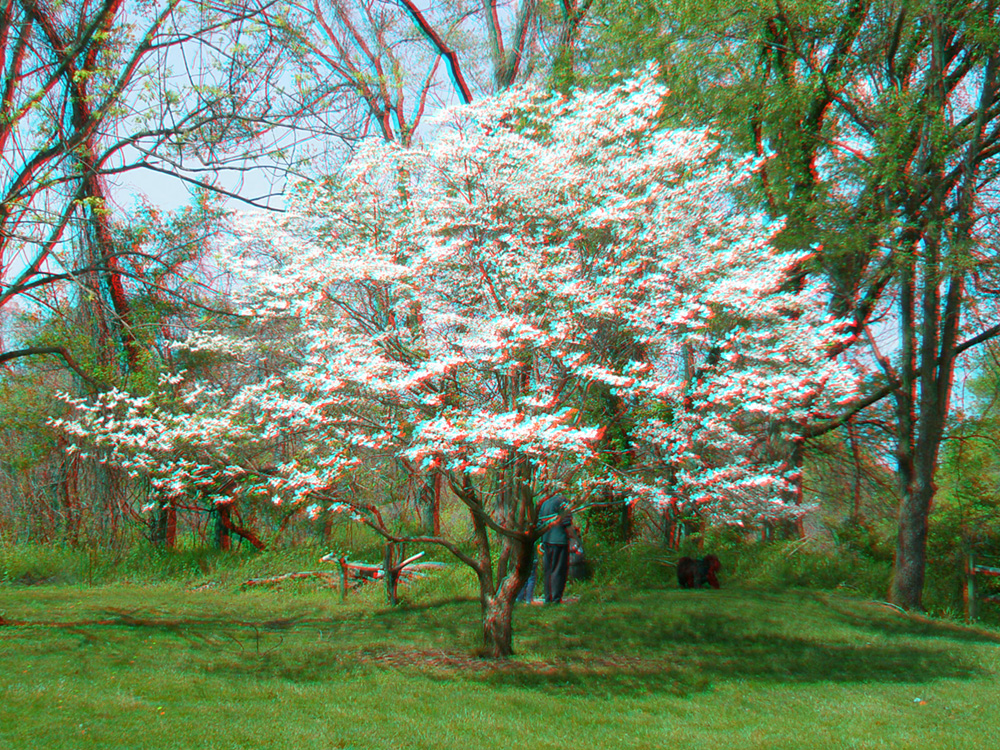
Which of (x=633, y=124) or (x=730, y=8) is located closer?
(x=633, y=124)

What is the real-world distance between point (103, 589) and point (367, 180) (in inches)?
339

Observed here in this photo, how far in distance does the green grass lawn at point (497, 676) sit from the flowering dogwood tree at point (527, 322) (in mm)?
1280

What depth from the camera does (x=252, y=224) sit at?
8.88 m

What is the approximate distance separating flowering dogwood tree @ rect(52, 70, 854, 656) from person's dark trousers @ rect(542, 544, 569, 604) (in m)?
2.07

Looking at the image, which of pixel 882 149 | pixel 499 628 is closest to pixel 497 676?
pixel 499 628

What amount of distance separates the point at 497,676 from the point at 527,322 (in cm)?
323

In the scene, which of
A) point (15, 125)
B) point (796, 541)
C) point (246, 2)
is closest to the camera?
point (15, 125)

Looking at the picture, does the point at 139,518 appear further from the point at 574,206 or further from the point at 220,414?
the point at 574,206

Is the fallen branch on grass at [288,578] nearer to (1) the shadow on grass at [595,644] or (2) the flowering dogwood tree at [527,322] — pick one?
(1) the shadow on grass at [595,644]

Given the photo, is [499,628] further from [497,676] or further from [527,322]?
[527,322]

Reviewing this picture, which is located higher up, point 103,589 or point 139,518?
point 139,518

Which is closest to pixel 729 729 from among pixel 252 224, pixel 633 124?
pixel 633 124

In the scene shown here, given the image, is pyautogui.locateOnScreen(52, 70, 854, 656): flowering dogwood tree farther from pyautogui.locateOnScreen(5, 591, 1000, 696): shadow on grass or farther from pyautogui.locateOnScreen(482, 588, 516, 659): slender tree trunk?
pyautogui.locateOnScreen(5, 591, 1000, 696): shadow on grass

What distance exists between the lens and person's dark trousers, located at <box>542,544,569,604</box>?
979 centimetres
